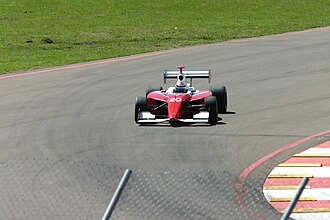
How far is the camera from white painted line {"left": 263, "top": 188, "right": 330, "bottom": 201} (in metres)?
14.3

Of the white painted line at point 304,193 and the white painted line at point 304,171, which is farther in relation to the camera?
the white painted line at point 304,171

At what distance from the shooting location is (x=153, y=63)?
103 ft

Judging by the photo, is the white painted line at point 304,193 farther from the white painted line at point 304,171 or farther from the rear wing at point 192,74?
the rear wing at point 192,74

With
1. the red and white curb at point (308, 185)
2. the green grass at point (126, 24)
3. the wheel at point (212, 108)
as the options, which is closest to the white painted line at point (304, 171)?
the red and white curb at point (308, 185)

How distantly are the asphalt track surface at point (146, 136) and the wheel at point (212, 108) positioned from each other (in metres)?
0.21

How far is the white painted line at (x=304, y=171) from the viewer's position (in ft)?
52.2

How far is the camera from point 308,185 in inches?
587

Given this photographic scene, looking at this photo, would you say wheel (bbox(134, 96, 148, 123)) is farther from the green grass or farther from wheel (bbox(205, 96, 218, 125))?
the green grass

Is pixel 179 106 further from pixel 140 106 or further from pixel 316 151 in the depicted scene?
pixel 316 151

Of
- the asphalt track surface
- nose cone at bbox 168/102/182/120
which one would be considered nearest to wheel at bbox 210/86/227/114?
the asphalt track surface

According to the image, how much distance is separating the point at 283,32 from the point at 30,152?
23111 millimetres

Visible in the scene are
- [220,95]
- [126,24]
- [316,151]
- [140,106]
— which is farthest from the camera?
[126,24]

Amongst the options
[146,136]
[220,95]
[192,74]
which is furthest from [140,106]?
[220,95]

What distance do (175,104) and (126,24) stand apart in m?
24.7
